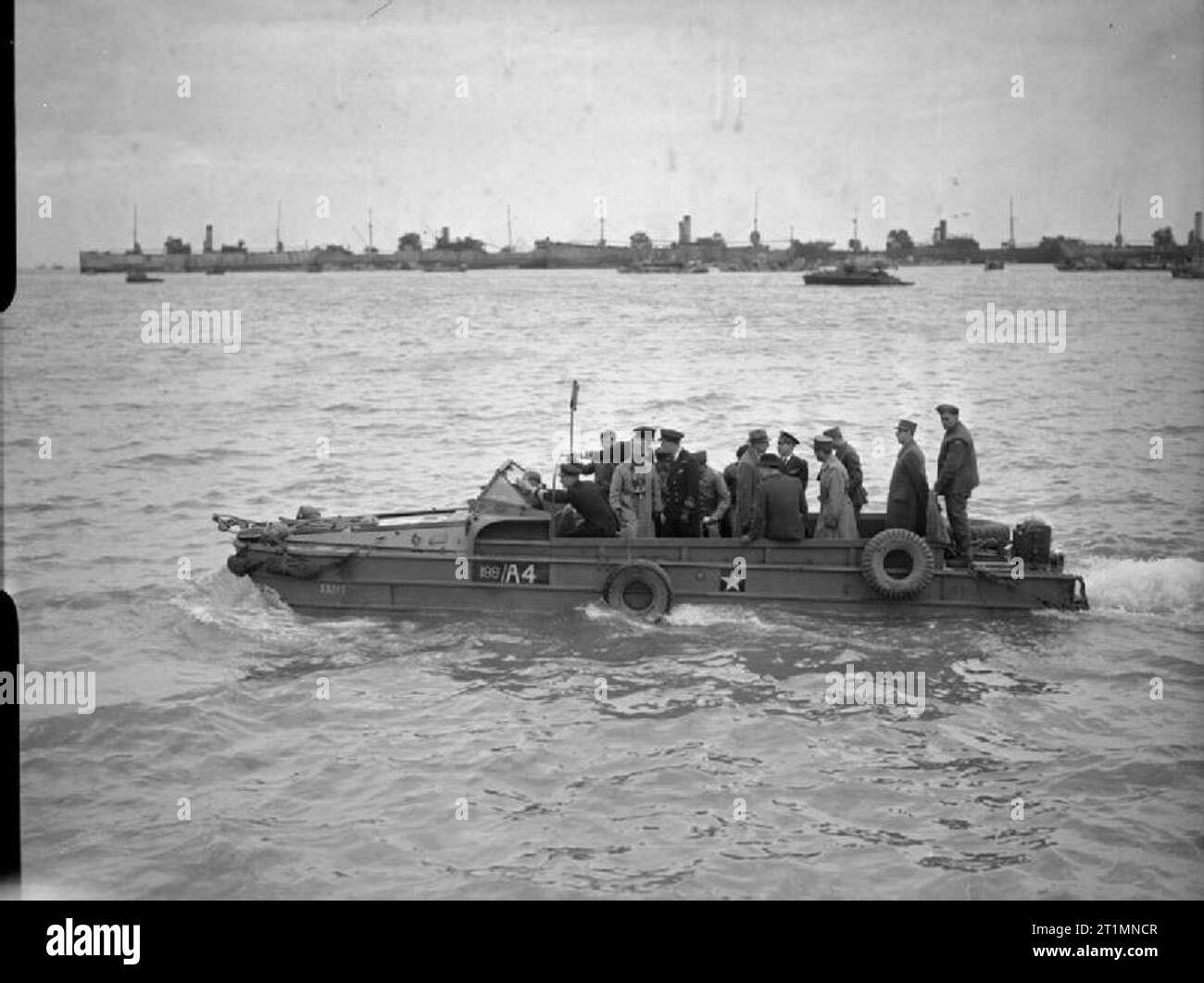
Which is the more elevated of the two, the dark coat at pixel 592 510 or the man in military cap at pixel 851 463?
the man in military cap at pixel 851 463

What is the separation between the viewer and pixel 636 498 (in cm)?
1572

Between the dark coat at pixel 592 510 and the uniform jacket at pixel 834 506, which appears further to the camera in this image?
the dark coat at pixel 592 510

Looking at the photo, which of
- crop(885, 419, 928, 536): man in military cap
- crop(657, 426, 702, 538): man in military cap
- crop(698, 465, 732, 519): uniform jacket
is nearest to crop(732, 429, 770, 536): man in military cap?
crop(698, 465, 732, 519): uniform jacket

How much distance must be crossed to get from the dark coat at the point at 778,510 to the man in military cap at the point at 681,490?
747 mm

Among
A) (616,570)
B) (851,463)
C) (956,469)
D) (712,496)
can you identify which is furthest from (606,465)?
(956,469)

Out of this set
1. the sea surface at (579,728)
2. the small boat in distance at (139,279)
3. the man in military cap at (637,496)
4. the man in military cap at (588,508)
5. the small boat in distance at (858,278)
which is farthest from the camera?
the small boat in distance at (139,279)

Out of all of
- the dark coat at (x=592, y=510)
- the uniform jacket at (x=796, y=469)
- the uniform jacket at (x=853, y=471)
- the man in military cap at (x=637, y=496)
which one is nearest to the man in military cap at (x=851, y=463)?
the uniform jacket at (x=853, y=471)

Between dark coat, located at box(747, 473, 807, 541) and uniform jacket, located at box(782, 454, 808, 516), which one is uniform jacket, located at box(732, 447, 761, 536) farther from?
uniform jacket, located at box(782, 454, 808, 516)

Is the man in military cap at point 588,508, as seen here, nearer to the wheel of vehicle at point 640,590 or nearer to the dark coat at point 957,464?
the wheel of vehicle at point 640,590

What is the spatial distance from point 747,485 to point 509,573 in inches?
115

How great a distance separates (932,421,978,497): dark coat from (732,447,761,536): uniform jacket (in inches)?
80.2

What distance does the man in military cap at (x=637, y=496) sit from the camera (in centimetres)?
1564
